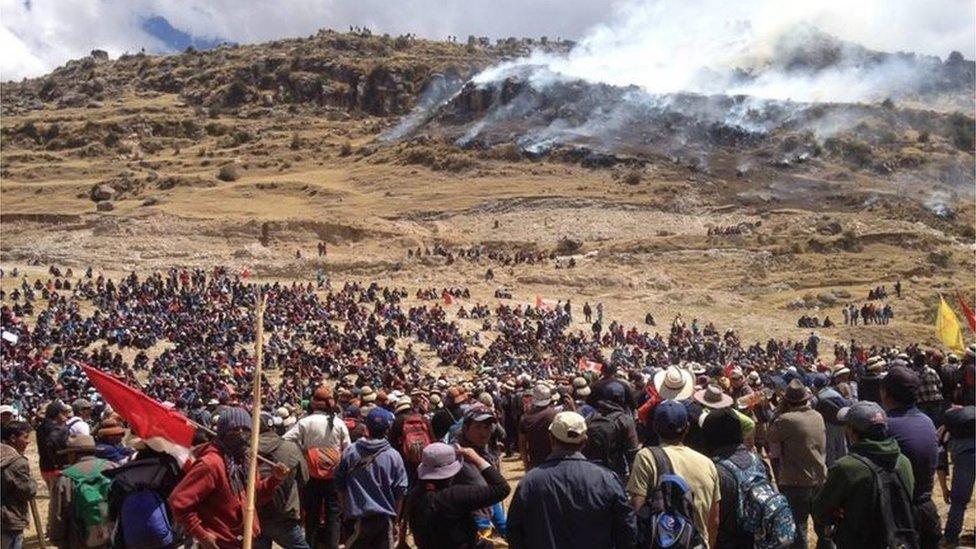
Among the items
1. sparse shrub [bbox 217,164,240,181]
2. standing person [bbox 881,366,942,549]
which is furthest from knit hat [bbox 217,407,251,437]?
sparse shrub [bbox 217,164,240,181]

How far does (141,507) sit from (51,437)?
3350 millimetres

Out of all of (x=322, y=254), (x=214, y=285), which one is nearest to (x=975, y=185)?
(x=322, y=254)

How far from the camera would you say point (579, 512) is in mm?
4445

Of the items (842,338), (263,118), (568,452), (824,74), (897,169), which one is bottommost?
(842,338)

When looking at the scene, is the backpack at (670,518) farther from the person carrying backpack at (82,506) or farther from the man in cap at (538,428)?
the person carrying backpack at (82,506)

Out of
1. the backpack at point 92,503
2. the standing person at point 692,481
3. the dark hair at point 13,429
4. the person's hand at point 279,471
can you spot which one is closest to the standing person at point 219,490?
the person's hand at point 279,471

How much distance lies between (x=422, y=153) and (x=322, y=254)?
A: 36515 mm

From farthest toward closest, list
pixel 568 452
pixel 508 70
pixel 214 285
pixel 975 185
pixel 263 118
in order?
pixel 263 118, pixel 508 70, pixel 975 185, pixel 214 285, pixel 568 452

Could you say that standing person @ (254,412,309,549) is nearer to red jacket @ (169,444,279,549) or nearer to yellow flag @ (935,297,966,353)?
red jacket @ (169,444,279,549)

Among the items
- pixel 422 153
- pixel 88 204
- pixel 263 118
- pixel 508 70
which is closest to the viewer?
pixel 88 204

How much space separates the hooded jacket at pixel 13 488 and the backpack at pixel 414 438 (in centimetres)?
240

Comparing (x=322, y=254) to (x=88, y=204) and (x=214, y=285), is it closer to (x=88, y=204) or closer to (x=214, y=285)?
(x=214, y=285)

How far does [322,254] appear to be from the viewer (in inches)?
2057

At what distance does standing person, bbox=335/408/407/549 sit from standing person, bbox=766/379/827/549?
2.56 m
